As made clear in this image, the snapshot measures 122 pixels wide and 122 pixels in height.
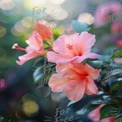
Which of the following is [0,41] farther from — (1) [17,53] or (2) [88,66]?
(2) [88,66]

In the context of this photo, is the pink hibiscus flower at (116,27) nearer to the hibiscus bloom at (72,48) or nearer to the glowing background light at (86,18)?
the glowing background light at (86,18)

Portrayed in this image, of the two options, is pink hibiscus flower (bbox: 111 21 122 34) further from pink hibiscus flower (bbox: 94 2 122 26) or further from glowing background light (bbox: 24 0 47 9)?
glowing background light (bbox: 24 0 47 9)

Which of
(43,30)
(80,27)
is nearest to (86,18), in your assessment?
(80,27)

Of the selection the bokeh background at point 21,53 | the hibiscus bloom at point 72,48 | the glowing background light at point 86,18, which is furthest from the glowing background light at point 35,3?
the hibiscus bloom at point 72,48

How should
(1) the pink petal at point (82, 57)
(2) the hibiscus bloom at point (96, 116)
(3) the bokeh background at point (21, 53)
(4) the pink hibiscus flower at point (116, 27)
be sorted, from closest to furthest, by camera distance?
1. (1) the pink petal at point (82, 57)
2. (2) the hibiscus bloom at point (96, 116)
3. (4) the pink hibiscus flower at point (116, 27)
4. (3) the bokeh background at point (21, 53)

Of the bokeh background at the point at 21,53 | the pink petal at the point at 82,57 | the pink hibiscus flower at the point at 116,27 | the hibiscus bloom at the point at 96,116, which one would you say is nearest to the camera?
the pink petal at the point at 82,57

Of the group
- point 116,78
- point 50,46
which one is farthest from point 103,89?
point 50,46
